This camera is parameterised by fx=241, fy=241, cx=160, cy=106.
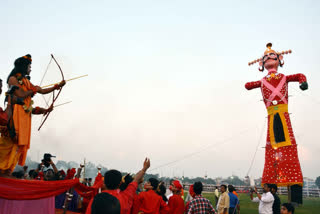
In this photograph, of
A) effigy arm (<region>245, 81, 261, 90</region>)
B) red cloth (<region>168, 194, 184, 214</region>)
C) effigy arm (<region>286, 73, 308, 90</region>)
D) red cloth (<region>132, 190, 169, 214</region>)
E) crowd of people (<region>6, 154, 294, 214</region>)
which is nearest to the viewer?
crowd of people (<region>6, 154, 294, 214</region>)

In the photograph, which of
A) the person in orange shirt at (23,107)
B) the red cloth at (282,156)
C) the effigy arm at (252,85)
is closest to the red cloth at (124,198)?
the person in orange shirt at (23,107)

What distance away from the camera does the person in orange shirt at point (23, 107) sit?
3848 mm

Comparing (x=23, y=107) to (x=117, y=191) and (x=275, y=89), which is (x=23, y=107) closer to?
(x=117, y=191)

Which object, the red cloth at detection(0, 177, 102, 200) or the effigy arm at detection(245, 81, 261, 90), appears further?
the effigy arm at detection(245, 81, 261, 90)

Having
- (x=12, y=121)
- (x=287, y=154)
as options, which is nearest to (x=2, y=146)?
(x=12, y=121)

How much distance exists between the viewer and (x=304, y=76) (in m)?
10.7

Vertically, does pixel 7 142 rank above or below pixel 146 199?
above

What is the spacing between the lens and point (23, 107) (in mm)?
4039

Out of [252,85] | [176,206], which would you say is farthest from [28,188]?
[252,85]

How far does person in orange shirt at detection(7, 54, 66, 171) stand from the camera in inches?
151

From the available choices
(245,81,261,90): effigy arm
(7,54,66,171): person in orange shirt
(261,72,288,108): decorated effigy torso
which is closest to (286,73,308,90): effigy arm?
(261,72,288,108): decorated effigy torso

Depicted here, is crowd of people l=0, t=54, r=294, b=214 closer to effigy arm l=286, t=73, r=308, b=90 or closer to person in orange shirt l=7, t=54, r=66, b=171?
person in orange shirt l=7, t=54, r=66, b=171

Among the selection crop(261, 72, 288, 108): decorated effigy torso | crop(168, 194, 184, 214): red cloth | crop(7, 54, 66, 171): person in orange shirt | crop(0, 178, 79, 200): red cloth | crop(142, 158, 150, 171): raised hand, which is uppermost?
crop(261, 72, 288, 108): decorated effigy torso

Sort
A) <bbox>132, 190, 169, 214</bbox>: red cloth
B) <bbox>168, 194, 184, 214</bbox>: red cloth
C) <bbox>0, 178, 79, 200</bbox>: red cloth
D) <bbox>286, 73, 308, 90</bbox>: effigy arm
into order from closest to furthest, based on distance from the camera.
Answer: <bbox>0, 178, 79, 200</bbox>: red cloth
<bbox>132, 190, 169, 214</bbox>: red cloth
<bbox>168, 194, 184, 214</bbox>: red cloth
<bbox>286, 73, 308, 90</bbox>: effigy arm
